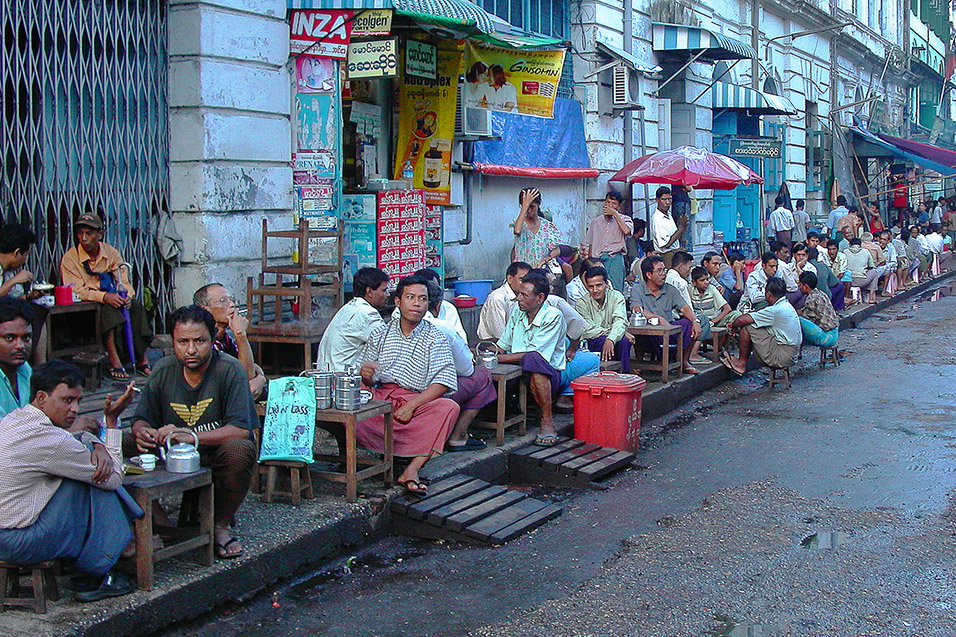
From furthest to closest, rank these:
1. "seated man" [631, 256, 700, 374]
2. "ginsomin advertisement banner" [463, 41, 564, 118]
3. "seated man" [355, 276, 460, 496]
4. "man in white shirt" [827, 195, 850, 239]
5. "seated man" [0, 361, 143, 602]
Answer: "man in white shirt" [827, 195, 850, 239], "ginsomin advertisement banner" [463, 41, 564, 118], "seated man" [631, 256, 700, 374], "seated man" [355, 276, 460, 496], "seated man" [0, 361, 143, 602]

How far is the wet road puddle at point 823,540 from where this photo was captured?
237 inches

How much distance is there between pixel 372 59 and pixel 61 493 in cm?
671

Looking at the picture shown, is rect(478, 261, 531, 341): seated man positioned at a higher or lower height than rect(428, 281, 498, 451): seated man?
higher

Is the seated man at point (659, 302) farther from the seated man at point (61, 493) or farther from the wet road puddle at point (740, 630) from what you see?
the seated man at point (61, 493)

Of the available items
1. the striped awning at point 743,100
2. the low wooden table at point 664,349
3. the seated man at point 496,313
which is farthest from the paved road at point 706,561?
the striped awning at point 743,100

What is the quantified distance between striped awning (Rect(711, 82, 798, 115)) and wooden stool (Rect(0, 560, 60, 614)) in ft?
58.2

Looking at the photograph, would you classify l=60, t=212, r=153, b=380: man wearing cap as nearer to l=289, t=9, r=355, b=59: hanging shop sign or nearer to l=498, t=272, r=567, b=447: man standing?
l=289, t=9, r=355, b=59: hanging shop sign

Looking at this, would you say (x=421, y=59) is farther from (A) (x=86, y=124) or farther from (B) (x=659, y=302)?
(A) (x=86, y=124)

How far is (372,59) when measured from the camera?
34.4 ft

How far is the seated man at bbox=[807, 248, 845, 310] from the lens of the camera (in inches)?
637

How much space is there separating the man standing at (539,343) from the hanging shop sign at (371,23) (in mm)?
3188

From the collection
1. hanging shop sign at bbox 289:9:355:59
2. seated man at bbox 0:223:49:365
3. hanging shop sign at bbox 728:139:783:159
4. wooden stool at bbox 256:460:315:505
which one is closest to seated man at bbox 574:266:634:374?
hanging shop sign at bbox 289:9:355:59

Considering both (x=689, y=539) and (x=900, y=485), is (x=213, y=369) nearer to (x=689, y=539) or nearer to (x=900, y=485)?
(x=689, y=539)

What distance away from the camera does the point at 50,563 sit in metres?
4.57
